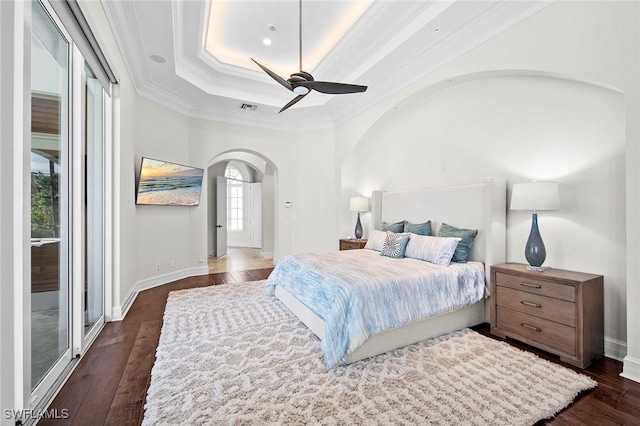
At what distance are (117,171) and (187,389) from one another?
2.61 metres

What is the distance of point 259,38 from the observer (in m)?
4.07

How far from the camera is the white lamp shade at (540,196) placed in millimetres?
2584

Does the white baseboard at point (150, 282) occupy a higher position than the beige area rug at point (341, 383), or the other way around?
the white baseboard at point (150, 282)

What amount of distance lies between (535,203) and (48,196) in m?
4.03

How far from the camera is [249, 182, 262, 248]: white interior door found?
31.5 feet

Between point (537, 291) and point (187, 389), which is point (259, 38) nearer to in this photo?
point (187, 389)

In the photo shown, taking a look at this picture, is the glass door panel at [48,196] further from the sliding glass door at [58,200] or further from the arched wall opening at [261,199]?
the arched wall opening at [261,199]

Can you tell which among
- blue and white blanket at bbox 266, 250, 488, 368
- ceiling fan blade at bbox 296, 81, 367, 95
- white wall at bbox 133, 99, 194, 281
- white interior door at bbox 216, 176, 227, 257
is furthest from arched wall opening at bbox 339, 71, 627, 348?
white interior door at bbox 216, 176, 227, 257

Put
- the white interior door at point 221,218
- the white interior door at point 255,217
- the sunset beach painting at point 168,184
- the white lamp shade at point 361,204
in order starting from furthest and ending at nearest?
the white interior door at point 255,217 → the white interior door at point 221,218 → the white lamp shade at point 361,204 → the sunset beach painting at point 168,184

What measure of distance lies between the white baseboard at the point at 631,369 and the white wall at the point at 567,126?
50mm

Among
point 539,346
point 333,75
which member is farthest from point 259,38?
point 539,346

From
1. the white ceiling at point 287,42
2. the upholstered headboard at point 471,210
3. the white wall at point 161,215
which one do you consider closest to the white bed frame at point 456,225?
the upholstered headboard at point 471,210

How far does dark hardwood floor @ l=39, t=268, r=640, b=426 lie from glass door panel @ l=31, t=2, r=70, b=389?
270 millimetres

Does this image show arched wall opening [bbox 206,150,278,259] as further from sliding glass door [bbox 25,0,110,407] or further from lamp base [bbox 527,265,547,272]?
lamp base [bbox 527,265,547,272]
